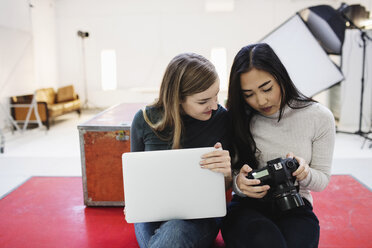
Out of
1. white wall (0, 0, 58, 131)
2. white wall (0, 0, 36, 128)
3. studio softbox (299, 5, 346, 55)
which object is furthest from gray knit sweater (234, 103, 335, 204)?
white wall (0, 0, 36, 128)

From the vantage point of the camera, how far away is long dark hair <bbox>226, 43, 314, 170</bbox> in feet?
3.88

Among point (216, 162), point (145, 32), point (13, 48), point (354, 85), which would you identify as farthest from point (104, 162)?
point (145, 32)

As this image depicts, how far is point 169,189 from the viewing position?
1.07 meters

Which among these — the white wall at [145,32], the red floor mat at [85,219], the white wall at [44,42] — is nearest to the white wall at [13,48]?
the white wall at [44,42]

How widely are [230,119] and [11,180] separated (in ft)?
7.23

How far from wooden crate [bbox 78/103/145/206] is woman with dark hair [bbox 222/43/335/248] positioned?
891 millimetres

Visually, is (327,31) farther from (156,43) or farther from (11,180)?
(156,43)

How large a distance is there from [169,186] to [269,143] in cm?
49

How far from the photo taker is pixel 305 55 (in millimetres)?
1968

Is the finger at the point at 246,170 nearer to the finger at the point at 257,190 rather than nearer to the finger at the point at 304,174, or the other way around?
the finger at the point at 257,190

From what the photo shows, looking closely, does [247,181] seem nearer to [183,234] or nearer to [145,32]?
[183,234]

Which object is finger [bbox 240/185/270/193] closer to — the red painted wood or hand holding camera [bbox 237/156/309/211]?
hand holding camera [bbox 237/156/309/211]

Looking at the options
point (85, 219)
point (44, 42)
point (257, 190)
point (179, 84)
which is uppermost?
point (44, 42)

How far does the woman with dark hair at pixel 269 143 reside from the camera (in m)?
1.09
